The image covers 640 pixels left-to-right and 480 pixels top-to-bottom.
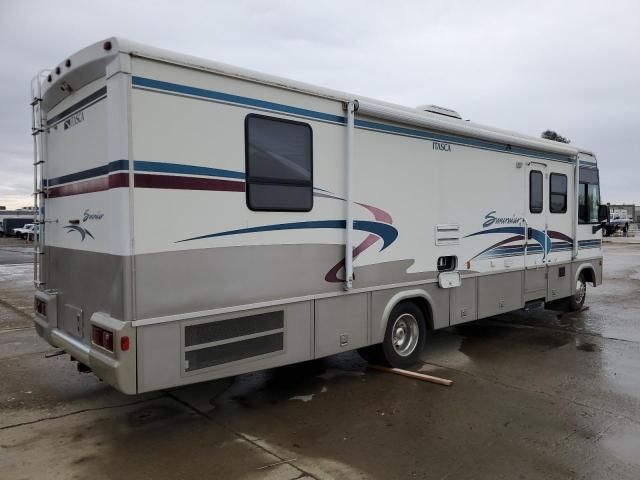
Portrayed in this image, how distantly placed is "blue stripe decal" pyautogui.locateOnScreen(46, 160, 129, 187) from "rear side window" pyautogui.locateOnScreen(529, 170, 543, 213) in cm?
610

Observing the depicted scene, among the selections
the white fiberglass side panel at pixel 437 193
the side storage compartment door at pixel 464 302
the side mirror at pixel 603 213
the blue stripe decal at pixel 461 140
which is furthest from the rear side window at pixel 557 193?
the side storage compartment door at pixel 464 302

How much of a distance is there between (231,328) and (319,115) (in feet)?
7.12

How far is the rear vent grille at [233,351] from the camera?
4.21 metres

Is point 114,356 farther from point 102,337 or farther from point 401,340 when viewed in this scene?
point 401,340

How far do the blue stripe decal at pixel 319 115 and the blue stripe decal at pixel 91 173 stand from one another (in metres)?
0.60

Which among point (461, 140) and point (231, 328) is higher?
point (461, 140)

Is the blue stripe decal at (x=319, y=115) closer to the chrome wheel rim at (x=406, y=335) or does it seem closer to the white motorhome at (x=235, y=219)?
the white motorhome at (x=235, y=219)

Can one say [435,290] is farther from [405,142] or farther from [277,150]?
[277,150]

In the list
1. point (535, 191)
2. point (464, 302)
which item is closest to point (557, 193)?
point (535, 191)

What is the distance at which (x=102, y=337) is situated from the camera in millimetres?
4039

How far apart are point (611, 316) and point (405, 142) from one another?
19.8 ft

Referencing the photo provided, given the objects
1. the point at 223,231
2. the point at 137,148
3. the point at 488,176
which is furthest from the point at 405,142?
the point at 137,148

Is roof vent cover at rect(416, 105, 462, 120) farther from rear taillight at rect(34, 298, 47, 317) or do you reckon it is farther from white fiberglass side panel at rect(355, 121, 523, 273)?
rear taillight at rect(34, 298, 47, 317)

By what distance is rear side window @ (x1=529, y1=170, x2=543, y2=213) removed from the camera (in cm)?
792
